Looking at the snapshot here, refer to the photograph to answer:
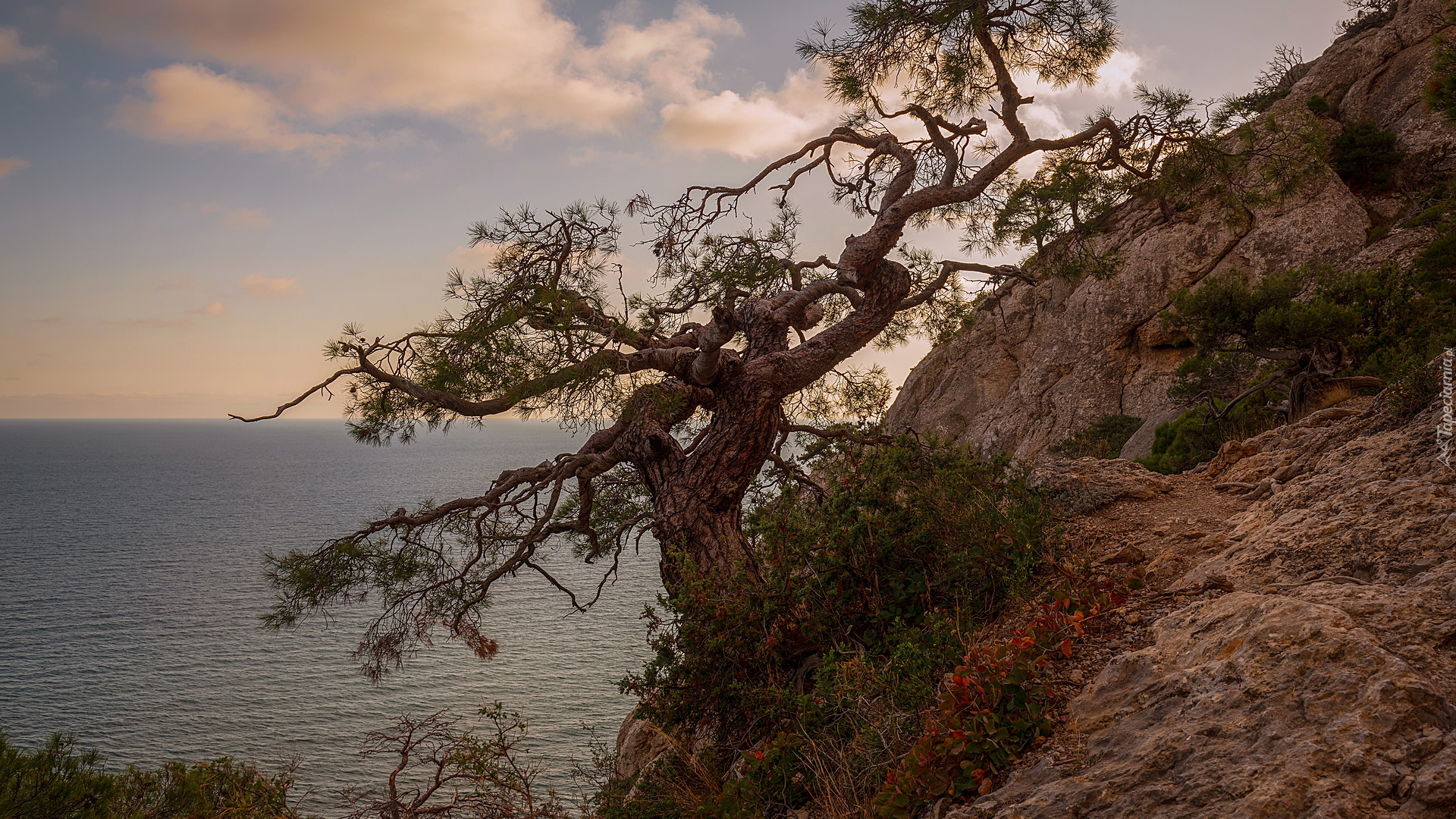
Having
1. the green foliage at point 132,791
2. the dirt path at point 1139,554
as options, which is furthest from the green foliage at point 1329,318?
the green foliage at point 132,791

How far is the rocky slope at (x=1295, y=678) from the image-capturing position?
1821 millimetres

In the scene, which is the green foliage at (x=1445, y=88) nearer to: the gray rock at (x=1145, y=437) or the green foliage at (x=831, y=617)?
the green foliage at (x=831, y=617)

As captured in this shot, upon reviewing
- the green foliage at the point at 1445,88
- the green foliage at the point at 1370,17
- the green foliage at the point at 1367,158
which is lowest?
the green foliage at the point at 1445,88

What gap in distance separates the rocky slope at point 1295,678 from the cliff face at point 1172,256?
34.8ft

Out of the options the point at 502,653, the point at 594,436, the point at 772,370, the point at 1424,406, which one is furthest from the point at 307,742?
the point at 1424,406

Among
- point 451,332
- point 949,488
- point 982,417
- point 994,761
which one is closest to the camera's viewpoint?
point 994,761

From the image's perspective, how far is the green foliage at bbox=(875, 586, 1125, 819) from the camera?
2.61m

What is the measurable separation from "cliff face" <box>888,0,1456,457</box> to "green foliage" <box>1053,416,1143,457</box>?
52 cm

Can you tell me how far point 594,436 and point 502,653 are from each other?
18894 millimetres

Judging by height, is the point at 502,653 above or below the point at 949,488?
below

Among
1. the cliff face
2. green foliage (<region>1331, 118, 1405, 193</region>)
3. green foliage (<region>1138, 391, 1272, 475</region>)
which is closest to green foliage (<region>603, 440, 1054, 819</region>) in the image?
green foliage (<region>1138, 391, 1272, 475</region>)

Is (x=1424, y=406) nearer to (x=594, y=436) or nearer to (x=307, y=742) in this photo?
(x=594, y=436)

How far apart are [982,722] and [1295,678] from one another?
971 millimetres

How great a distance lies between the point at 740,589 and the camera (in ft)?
A: 17.2
